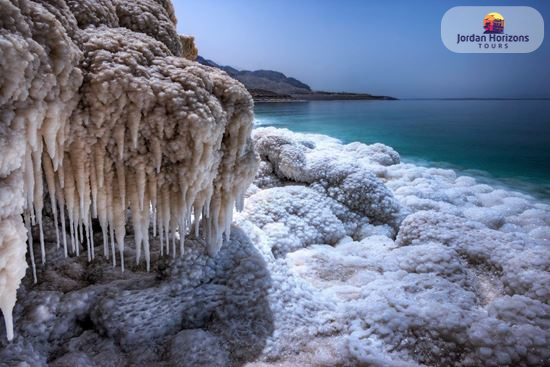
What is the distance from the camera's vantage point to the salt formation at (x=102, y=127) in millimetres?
1840

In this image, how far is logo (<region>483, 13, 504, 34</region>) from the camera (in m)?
10.3

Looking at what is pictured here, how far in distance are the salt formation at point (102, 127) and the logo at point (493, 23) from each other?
1066cm

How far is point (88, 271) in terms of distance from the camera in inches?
121

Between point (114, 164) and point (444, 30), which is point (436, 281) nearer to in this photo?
point (114, 164)

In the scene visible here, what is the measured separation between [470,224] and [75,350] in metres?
4.42

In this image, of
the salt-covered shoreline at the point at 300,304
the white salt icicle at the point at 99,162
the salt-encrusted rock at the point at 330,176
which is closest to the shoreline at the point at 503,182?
the salt-encrusted rock at the point at 330,176

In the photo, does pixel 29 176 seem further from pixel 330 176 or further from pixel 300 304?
pixel 330 176

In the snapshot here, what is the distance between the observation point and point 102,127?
7.52 feet

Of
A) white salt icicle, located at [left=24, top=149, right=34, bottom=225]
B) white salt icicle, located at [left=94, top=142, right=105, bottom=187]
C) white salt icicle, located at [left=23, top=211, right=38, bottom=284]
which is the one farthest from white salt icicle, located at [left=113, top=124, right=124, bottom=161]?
white salt icicle, located at [left=23, top=211, right=38, bottom=284]

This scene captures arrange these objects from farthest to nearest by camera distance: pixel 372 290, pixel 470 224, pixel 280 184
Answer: pixel 280 184
pixel 470 224
pixel 372 290

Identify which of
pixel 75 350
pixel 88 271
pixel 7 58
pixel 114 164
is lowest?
pixel 75 350

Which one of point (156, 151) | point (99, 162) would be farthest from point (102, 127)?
point (156, 151)

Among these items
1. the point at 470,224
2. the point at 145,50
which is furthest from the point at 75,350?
the point at 470,224

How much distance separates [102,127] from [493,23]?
12.1 metres
